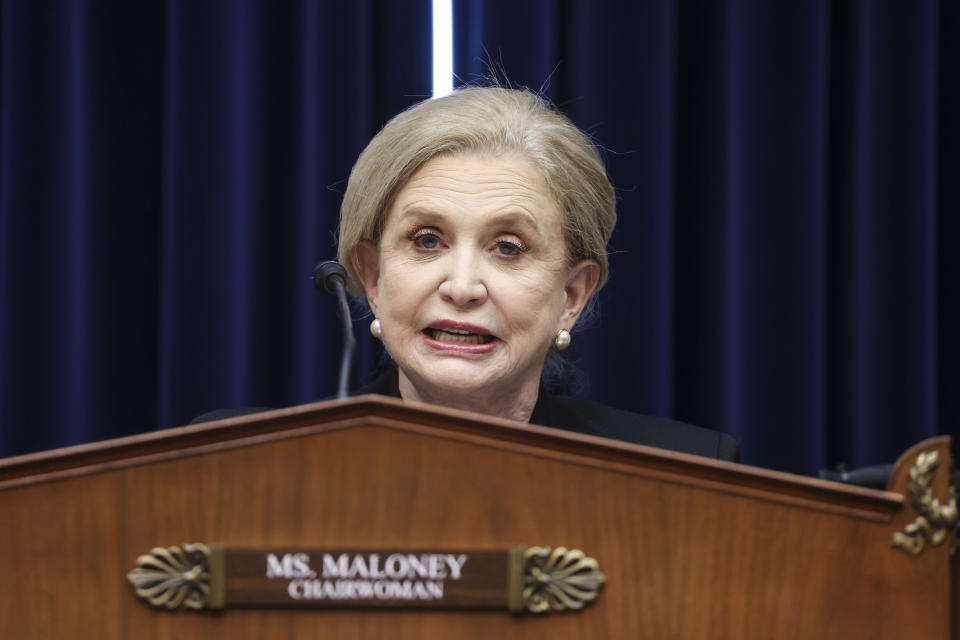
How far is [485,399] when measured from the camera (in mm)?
1240

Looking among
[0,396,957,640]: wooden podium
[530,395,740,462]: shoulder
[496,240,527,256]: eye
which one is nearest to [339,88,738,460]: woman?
[496,240,527,256]: eye

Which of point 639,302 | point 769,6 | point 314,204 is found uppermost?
point 769,6

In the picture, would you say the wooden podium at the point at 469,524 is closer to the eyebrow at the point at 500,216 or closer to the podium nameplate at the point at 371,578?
the podium nameplate at the point at 371,578

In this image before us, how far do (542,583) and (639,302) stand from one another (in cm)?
138

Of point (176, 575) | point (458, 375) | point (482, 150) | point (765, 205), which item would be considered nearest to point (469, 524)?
point (176, 575)

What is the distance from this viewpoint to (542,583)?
61 cm

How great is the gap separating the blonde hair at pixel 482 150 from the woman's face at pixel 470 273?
0.02 meters

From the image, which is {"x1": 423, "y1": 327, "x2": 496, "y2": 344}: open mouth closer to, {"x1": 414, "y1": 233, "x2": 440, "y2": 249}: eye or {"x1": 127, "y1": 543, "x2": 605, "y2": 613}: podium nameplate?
{"x1": 414, "y1": 233, "x2": 440, "y2": 249}: eye

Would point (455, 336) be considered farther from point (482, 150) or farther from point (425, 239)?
point (482, 150)

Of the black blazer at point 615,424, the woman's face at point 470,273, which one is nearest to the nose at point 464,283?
the woman's face at point 470,273

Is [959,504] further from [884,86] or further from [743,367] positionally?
[884,86]

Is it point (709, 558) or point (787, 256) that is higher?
point (787, 256)

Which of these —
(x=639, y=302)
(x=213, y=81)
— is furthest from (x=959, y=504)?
(x=213, y=81)

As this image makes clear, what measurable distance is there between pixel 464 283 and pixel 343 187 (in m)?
0.88
